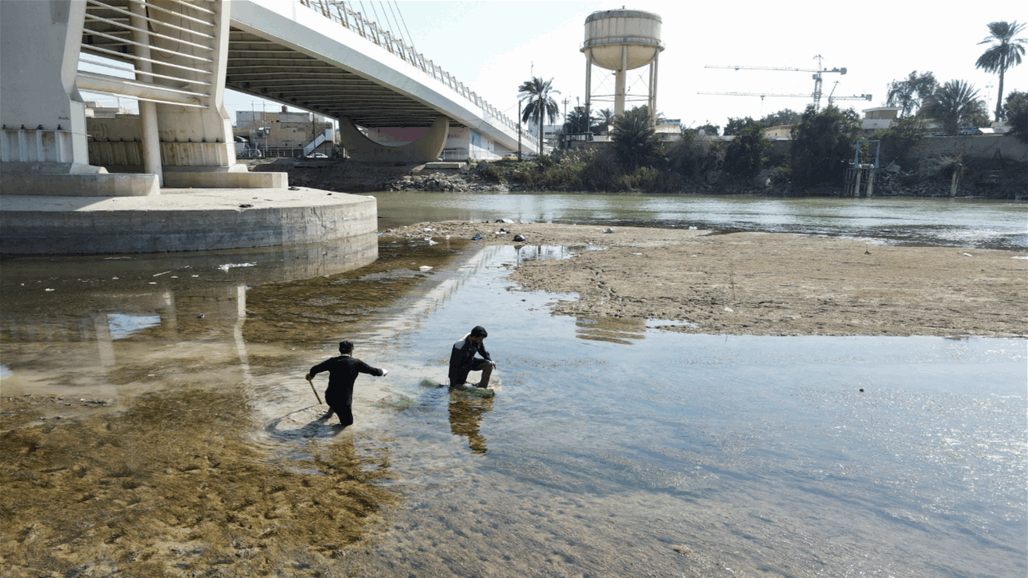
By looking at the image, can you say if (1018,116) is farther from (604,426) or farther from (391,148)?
(604,426)

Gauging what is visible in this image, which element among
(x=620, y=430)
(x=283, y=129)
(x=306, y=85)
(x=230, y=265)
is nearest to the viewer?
(x=620, y=430)

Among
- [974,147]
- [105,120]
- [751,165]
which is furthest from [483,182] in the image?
[974,147]

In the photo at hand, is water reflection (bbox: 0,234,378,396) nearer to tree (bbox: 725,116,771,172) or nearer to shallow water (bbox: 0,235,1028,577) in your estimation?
shallow water (bbox: 0,235,1028,577)

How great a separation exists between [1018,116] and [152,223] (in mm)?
68530

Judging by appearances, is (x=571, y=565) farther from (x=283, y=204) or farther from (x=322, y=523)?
(x=283, y=204)

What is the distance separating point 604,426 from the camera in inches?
231

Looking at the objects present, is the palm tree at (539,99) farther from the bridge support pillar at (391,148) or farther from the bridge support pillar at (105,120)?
the bridge support pillar at (105,120)

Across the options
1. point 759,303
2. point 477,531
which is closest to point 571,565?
point 477,531

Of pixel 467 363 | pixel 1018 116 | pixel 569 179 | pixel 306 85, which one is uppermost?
pixel 306 85

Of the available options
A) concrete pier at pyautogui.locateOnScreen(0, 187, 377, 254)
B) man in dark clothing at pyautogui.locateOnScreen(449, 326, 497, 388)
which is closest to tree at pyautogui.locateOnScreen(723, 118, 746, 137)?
concrete pier at pyautogui.locateOnScreen(0, 187, 377, 254)

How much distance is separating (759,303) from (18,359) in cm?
1082

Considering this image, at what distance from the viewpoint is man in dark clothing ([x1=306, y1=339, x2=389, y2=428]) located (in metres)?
5.62

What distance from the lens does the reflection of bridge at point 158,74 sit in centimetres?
1761

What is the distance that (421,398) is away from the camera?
651 centimetres
